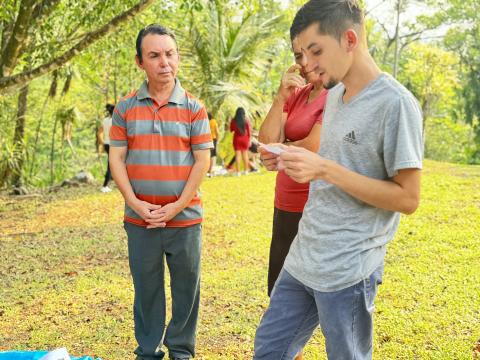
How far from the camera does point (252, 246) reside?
7.88 metres

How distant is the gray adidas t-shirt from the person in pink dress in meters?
0.85

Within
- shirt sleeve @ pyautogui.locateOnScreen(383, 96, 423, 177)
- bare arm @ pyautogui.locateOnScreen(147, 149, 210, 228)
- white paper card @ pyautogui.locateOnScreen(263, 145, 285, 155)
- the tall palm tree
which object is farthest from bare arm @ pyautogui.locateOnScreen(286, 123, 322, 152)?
the tall palm tree

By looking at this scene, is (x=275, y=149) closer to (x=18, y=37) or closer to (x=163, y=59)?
(x=163, y=59)

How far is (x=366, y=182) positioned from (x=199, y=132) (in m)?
1.73

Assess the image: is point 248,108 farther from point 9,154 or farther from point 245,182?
point 9,154

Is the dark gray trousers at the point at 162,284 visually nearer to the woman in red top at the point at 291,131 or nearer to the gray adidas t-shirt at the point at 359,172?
the woman in red top at the point at 291,131

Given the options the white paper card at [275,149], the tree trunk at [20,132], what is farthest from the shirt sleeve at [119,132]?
the tree trunk at [20,132]

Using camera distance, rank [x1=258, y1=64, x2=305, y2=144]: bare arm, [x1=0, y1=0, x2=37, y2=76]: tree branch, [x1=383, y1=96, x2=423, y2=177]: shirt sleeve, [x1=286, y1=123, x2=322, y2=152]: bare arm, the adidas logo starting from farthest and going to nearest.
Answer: [x1=0, y1=0, x2=37, y2=76]: tree branch
[x1=258, y1=64, x2=305, y2=144]: bare arm
[x1=286, y1=123, x2=322, y2=152]: bare arm
the adidas logo
[x1=383, y1=96, x2=423, y2=177]: shirt sleeve

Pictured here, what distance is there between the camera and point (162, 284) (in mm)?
3834

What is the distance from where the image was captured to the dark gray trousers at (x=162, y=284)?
3707 mm

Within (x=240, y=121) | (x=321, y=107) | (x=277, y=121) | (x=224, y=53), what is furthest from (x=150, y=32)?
(x=224, y=53)

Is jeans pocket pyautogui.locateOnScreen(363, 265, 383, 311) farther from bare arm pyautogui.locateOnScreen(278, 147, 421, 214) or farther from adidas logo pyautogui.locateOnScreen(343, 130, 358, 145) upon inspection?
adidas logo pyautogui.locateOnScreen(343, 130, 358, 145)

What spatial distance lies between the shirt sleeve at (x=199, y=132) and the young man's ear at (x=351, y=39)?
1608 mm

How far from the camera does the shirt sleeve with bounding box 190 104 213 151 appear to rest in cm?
367
